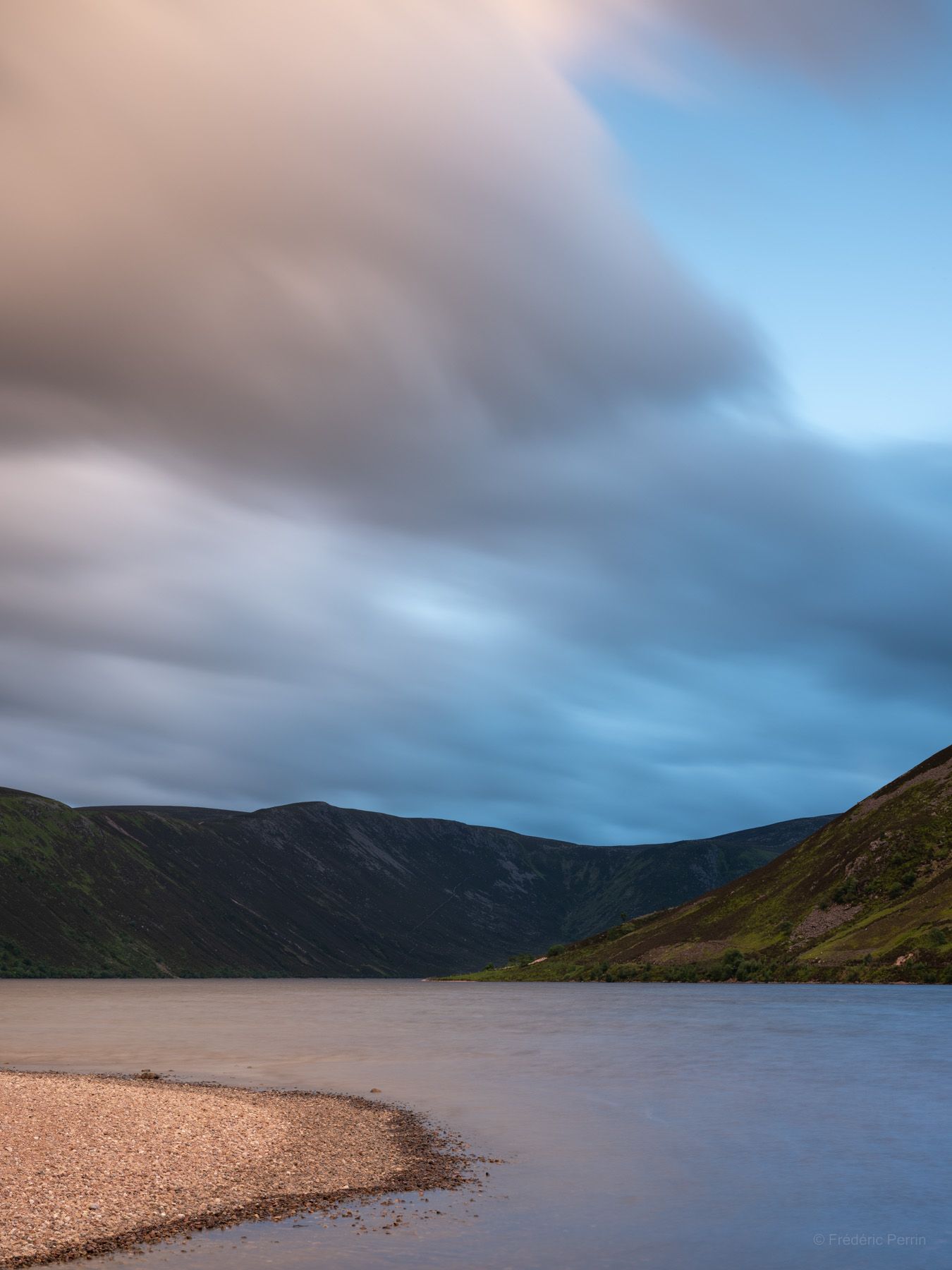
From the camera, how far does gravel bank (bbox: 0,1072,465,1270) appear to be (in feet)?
73.9

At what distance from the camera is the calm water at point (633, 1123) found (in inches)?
908

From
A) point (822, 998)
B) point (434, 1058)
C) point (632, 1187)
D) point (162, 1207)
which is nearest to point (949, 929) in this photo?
point (822, 998)

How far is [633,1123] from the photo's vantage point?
43.1m

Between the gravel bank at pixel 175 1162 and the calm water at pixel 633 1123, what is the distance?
1456 millimetres

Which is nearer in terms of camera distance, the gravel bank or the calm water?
the gravel bank

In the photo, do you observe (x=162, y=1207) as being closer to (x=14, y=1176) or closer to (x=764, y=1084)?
(x=14, y=1176)

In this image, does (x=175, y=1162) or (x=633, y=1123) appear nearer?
(x=175, y=1162)

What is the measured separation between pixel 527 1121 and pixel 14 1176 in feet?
69.8

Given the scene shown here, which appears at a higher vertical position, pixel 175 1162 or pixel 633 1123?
pixel 175 1162

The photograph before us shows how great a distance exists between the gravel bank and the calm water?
57.3 inches

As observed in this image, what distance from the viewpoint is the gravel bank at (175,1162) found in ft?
73.9

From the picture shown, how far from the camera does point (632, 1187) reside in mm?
30156

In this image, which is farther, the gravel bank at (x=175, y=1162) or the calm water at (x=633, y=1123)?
the calm water at (x=633, y=1123)

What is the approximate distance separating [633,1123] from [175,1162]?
1989 cm
